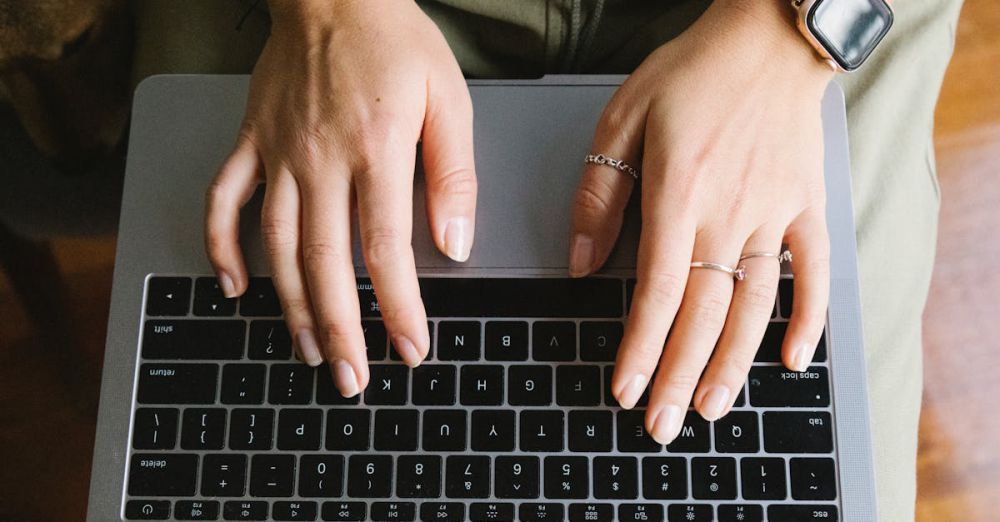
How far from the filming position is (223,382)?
22.6 inches

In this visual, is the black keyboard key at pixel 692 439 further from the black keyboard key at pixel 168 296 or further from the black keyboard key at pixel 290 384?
the black keyboard key at pixel 168 296

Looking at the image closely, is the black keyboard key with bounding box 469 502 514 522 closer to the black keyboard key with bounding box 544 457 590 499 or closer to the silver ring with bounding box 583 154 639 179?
the black keyboard key with bounding box 544 457 590 499

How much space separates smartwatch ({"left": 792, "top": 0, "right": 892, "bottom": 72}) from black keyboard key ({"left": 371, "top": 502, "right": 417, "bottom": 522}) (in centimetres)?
46

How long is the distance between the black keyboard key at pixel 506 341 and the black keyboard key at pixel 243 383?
0.56ft

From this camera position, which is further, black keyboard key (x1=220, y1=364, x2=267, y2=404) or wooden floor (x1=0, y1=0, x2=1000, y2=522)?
wooden floor (x1=0, y1=0, x2=1000, y2=522)

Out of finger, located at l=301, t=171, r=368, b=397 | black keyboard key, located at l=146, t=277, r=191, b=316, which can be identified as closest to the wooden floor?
black keyboard key, located at l=146, t=277, r=191, b=316

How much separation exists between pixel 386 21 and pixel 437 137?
0.10 metres

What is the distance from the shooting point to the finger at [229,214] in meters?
0.58

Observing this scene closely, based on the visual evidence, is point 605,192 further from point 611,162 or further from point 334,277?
point 334,277

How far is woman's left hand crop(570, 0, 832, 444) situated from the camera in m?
0.55

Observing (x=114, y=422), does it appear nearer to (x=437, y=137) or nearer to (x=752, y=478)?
(x=437, y=137)

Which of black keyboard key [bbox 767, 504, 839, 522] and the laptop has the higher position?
the laptop

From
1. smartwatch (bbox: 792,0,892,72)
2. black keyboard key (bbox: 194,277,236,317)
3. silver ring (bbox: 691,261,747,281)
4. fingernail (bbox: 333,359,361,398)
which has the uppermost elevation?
smartwatch (bbox: 792,0,892,72)

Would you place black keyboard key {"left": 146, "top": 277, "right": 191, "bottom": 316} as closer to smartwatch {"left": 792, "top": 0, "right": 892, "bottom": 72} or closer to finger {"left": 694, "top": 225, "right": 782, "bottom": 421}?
finger {"left": 694, "top": 225, "right": 782, "bottom": 421}
